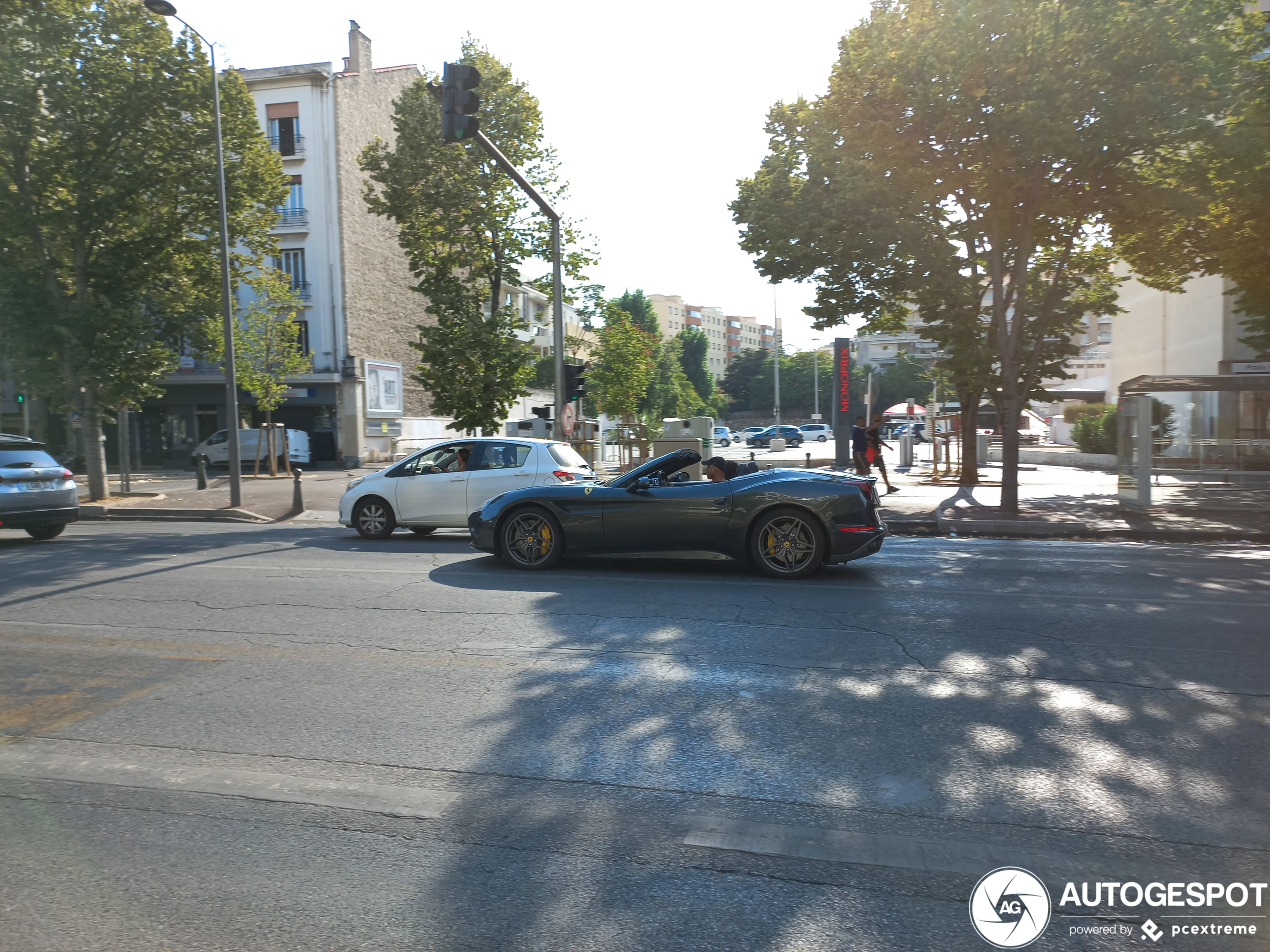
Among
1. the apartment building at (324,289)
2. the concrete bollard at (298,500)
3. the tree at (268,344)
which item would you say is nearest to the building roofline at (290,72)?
the apartment building at (324,289)

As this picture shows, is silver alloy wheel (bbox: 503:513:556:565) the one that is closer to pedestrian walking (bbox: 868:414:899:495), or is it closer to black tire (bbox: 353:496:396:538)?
black tire (bbox: 353:496:396:538)

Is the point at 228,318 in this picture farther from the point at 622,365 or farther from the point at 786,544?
the point at 622,365

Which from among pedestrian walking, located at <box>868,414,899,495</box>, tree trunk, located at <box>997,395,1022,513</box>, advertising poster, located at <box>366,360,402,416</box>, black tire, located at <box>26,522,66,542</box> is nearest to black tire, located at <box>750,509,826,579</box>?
tree trunk, located at <box>997,395,1022,513</box>

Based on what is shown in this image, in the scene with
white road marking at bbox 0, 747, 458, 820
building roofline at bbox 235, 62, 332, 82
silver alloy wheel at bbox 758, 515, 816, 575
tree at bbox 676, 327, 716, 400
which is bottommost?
white road marking at bbox 0, 747, 458, 820

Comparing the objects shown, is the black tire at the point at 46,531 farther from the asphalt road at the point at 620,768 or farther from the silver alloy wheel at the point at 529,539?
the silver alloy wheel at the point at 529,539

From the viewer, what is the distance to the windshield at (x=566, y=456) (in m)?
13.4

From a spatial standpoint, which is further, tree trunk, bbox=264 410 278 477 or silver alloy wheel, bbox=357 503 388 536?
tree trunk, bbox=264 410 278 477

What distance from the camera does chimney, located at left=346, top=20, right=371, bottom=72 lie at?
43781 mm

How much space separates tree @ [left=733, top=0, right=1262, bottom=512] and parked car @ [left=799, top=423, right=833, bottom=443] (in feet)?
177

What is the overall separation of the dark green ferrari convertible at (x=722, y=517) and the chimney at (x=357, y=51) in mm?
41108

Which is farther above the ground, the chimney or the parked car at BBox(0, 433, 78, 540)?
the chimney

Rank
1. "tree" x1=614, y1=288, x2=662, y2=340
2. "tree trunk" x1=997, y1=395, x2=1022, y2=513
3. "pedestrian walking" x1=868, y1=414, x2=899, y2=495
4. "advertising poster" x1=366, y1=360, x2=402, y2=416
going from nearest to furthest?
1. "tree trunk" x1=997, y1=395, x2=1022, y2=513
2. "pedestrian walking" x1=868, y1=414, x2=899, y2=495
3. "advertising poster" x1=366, y1=360, x2=402, y2=416
4. "tree" x1=614, y1=288, x2=662, y2=340

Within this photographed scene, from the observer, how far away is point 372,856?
3352 mm

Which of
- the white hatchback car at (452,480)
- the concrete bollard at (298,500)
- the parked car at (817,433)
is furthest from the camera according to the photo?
the parked car at (817,433)
